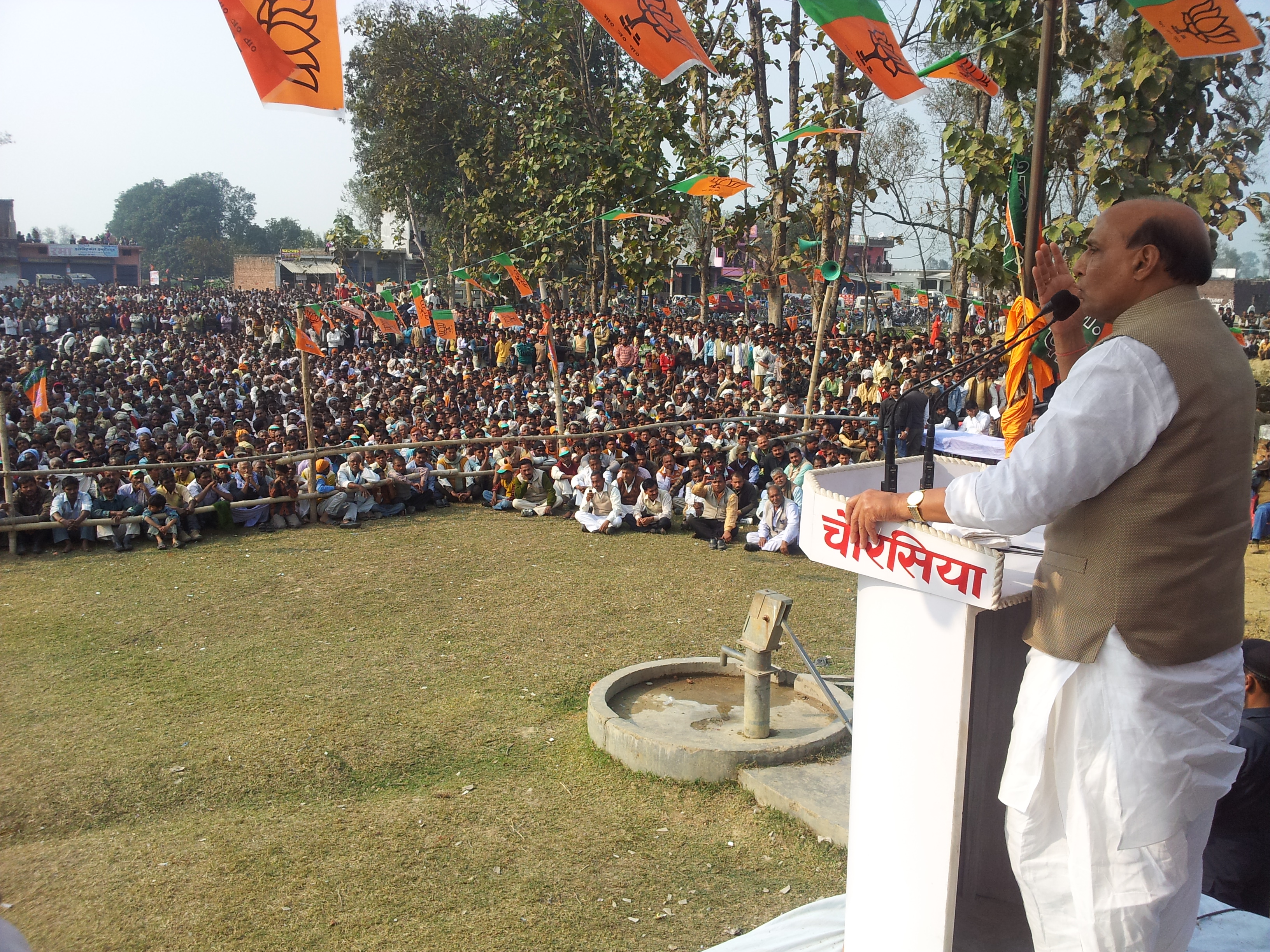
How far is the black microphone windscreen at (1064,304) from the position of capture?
82.8 inches

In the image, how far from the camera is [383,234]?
2178 inches

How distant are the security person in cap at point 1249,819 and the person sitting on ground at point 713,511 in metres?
6.58

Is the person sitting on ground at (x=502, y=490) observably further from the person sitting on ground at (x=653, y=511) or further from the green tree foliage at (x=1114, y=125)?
the green tree foliage at (x=1114, y=125)

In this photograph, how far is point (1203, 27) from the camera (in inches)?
213

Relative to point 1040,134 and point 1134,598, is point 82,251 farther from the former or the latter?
point 1134,598

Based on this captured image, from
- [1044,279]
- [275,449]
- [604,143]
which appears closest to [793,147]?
[604,143]

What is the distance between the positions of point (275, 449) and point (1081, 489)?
11.7 metres

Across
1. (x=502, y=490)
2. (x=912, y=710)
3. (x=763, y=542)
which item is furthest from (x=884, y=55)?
(x=502, y=490)

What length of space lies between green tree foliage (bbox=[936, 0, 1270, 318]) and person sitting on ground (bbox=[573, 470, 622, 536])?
4.13m

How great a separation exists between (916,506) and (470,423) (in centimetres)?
1220

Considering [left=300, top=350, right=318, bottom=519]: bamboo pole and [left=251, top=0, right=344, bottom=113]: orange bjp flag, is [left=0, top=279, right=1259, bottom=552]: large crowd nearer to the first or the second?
[left=300, top=350, right=318, bottom=519]: bamboo pole

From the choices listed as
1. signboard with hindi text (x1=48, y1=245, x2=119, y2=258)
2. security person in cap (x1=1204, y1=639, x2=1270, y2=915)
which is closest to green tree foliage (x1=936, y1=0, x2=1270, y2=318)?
security person in cap (x1=1204, y1=639, x2=1270, y2=915)

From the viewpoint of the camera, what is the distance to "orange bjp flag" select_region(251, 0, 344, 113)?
11.3ft

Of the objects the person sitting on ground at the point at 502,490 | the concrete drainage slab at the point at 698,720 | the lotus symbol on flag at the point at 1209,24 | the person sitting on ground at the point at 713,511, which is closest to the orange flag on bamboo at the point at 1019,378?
the concrete drainage slab at the point at 698,720
